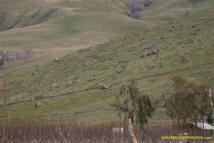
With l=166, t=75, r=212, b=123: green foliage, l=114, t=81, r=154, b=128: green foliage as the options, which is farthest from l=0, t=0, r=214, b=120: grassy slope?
l=114, t=81, r=154, b=128: green foliage

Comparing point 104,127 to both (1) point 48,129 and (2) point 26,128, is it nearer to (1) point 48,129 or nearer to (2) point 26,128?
(1) point 48,129

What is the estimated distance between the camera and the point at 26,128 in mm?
38625

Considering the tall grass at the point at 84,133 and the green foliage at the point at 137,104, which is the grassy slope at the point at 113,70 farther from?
the green foliage at the point at 137,104

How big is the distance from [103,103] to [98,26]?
129 meters

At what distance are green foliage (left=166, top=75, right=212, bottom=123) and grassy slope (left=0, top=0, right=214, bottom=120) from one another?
7.66 meters

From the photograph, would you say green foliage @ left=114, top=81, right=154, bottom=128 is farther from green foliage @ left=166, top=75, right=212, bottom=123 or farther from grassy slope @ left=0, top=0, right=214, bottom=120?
grassy slope @ left=0, top=0, right=214, bottom=120

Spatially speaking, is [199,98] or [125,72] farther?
[125,72]

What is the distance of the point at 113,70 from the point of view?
6994cm

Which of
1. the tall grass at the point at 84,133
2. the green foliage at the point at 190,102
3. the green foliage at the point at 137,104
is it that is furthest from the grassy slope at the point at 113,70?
the green foliage at the point at 137,104

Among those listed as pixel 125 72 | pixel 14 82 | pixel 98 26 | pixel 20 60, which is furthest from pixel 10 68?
pixel 98 26

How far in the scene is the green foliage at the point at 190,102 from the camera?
3606 centimetres

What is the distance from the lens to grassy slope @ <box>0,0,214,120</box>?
56188 mm

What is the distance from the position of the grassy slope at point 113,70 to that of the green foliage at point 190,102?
301 inches

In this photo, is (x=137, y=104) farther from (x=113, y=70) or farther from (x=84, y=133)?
(x=113, y=70)
